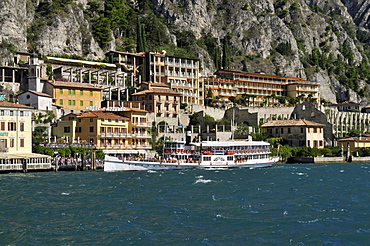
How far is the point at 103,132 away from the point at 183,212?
170 feet

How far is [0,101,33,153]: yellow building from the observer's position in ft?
246

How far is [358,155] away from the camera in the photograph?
367 feet

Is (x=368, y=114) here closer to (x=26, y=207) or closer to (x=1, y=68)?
(x=1, y=68)

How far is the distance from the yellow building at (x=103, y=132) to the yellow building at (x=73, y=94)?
7.37m

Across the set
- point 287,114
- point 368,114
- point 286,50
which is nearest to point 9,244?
point 287,114

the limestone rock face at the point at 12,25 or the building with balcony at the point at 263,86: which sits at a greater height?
the limestone rock face at the point at 12,25

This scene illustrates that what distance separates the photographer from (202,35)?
172 meters

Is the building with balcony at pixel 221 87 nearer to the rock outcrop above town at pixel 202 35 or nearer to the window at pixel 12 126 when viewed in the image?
the rock outcrop above town at pixel 202 35

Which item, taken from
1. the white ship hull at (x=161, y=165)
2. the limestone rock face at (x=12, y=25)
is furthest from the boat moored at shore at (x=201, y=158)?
the limestone rock face at (x=12, y=25)

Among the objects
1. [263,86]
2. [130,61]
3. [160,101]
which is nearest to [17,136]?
[160,101]

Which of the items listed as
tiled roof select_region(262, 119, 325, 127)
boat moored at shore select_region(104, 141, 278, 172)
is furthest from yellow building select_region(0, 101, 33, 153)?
tiled roof select_region(262, 119, 325, 127)

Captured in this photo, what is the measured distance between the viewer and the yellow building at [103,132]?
3428 inches

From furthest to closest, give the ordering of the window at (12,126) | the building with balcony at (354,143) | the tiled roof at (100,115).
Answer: the building with balcony at (354,143) < the tiled roof at (100,115) < the window at (12,126)

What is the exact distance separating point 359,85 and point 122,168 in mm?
131268
